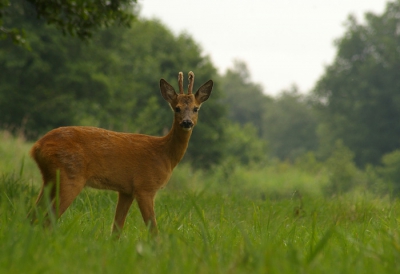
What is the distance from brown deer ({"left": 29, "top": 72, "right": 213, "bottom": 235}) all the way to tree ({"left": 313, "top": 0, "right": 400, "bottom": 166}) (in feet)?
122

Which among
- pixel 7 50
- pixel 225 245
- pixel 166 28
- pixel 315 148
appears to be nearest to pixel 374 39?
pixel 166 28

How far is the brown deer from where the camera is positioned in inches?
181

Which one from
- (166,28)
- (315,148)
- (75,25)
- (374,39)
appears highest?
(374,39)

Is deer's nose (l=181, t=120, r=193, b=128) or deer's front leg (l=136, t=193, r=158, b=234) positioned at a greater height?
deer's nose (l=181, t=120, r=193, b=128)

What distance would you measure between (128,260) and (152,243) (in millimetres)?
478

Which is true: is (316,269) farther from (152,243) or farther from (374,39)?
(374,39)

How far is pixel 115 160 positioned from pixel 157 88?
23314 millimetres

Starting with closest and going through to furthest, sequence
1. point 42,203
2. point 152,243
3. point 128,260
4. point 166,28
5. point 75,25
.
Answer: point 128,260 → point 152,243 → point 42,203 → point 75,25 → point 166,28

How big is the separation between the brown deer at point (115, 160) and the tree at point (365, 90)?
122 feet

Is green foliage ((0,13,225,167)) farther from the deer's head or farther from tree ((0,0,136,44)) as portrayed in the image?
the deer's head

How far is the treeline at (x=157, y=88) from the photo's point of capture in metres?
24.6

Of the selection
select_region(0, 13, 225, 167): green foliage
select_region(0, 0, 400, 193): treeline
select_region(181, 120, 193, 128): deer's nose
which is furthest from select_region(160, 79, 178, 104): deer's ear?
select_region(0, 13, 225, 167): green foliage

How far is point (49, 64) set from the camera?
993 inches

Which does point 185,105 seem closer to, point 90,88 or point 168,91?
point 168,91
